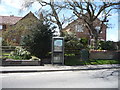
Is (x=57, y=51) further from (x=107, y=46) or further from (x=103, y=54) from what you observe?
(x=107, y=46)

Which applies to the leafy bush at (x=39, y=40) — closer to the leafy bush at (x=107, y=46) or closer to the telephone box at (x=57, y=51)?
the telephone box at (x=57, y=51)

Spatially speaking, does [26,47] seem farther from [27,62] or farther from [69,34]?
[69,34]

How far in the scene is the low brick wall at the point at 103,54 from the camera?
16.5m

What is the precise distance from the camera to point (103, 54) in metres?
16.9

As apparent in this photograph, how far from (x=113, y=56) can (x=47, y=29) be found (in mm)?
8434

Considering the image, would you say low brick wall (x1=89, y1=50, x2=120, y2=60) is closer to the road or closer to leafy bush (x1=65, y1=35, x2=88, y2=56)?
leafy bush (x1=65, y1=35, x2=88, y2=56)

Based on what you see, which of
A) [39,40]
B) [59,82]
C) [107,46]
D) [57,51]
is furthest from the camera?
[107,46]

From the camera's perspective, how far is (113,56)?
17.2m

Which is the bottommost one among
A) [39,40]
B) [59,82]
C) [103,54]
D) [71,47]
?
[59,82]

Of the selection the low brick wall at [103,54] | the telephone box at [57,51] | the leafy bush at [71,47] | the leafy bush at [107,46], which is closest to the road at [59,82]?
the telephone box at [57,51]

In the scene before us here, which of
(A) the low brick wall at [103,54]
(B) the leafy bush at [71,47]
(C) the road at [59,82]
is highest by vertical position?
(B) the leafy bush at [71,47]

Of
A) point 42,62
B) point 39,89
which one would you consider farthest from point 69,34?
point 39,89

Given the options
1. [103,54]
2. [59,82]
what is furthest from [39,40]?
[59,82]

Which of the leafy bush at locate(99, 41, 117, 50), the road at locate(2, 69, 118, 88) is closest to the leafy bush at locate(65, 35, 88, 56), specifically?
the leafy bush at locate(99, 41, 117, 50)
